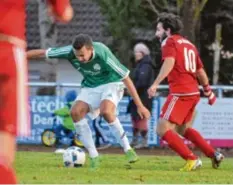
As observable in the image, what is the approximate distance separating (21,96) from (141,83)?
15173mm

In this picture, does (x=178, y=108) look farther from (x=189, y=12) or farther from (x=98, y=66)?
(x=189, y=12)

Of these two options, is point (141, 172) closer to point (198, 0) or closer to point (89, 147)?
point (89, 147)

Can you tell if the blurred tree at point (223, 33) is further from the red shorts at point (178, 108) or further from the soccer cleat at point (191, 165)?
the soccer cleat at point (191, 165)

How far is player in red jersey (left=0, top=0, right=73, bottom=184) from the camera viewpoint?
19.4 feet

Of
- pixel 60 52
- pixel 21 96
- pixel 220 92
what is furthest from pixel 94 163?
pixel 220 92

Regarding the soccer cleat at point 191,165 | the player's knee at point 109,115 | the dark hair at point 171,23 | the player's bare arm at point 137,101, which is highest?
the dark hair at point 171,23

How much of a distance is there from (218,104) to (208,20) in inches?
338

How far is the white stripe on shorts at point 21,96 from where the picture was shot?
600 cm

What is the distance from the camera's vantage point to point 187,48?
44.9ft

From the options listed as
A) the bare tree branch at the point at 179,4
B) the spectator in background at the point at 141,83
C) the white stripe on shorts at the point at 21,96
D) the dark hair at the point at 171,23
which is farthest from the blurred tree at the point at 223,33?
the white stripe on shorts at the point at 21,96

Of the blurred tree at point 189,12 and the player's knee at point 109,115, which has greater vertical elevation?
the blurred tree at point 189,12

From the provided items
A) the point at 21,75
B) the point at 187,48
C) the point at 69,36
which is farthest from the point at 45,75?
the point at 21,75

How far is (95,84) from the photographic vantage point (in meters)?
13.6

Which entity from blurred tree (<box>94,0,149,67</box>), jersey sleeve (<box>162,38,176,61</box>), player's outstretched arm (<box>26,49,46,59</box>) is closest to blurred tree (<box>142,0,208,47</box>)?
blurred tree (<box>94,0,149,67</box>)
